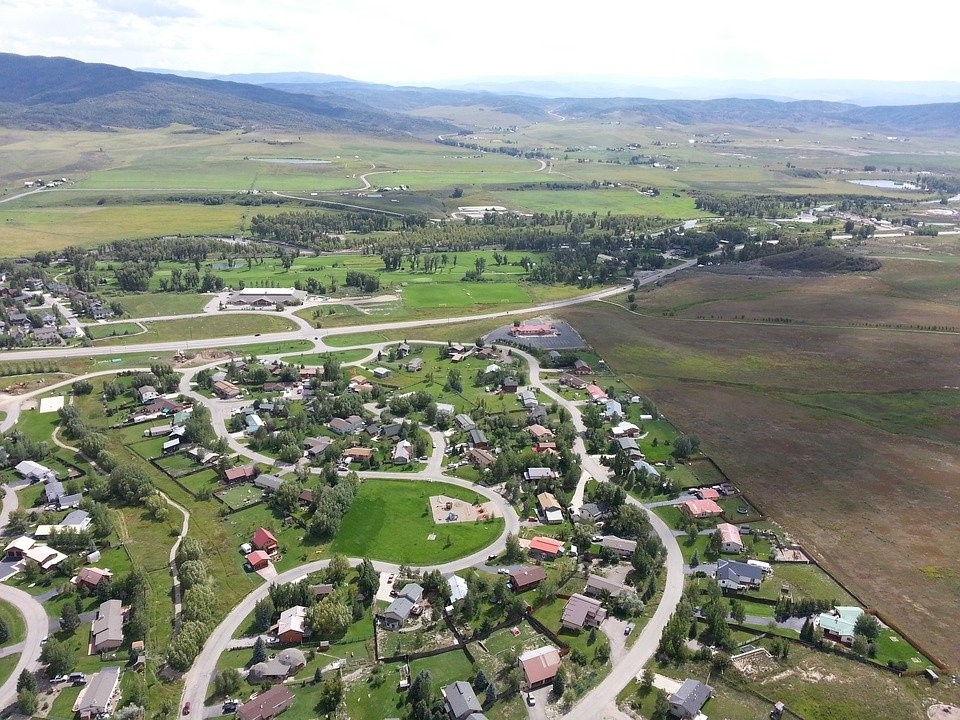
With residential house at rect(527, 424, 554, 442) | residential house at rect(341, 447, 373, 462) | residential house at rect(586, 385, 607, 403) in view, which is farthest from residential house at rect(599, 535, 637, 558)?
residential house at rect(586, 385, 607, 403)

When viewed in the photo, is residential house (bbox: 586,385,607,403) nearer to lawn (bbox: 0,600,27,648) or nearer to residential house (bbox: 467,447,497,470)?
residential house (bbox: 467,447,497,470)

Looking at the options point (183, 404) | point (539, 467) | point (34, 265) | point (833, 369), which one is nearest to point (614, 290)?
point (833, 369)

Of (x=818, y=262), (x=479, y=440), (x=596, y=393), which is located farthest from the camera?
(x=818, y=262)

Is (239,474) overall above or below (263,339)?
below

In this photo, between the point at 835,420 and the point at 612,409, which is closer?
the point at 835,420

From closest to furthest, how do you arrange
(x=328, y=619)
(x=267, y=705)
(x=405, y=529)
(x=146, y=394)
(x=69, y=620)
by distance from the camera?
1. (x=267, y=705)
2. (x=328, y=619)
3. (x=69, y=620)
4. (x=405, y=529)
5. (x=146, y=394)

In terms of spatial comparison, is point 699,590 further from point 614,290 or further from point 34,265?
point 34,265

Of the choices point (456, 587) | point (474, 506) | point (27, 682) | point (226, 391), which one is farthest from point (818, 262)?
Result: point (27, 682)

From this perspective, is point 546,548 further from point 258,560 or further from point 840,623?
point 258,560
